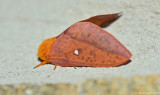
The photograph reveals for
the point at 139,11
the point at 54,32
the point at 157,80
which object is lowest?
the point at 157,80

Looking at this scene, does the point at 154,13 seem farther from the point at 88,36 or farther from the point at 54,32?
the point at 54,32

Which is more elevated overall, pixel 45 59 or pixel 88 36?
pixel 88 36

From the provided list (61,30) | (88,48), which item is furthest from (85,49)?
(61,30)

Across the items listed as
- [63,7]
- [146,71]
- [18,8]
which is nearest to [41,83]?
[146,71]

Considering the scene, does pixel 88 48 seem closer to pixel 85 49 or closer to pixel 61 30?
pixel 85 49

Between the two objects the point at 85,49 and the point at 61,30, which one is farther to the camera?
the point at 61,30

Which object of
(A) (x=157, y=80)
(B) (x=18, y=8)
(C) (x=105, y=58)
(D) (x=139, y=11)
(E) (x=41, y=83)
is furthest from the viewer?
(B) (x=18, y=8)
